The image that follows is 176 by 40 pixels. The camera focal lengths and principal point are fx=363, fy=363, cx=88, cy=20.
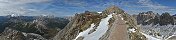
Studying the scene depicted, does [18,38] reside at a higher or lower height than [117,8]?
lower

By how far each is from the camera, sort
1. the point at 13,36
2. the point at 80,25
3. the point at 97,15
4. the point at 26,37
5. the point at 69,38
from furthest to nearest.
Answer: the point at 13,36
the point at 26,37
the point at 97,15
the point at 80,25
the point at 69,38

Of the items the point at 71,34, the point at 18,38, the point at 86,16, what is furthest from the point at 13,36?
the point at 71,34

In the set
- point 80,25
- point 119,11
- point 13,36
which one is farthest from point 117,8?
point 13,36

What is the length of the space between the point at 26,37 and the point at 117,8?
217 ft

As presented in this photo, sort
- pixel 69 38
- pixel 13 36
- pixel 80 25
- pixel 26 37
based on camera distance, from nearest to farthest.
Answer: pixel 69 38 → pixel 80 25 → pixel 26 37 → pixel 13 36

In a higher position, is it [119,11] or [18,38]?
[119,11]

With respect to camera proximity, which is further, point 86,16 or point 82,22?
point 86,16

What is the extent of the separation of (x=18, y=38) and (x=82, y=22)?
75506mm

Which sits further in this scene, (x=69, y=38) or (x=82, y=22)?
(x=82, y=22)

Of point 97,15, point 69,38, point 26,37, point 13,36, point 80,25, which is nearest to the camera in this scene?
point 69,38

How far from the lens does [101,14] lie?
8131cm

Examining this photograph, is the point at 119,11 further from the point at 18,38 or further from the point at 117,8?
the point at 18,38

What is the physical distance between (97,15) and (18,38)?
72613 millimetres

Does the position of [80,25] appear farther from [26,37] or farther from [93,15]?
[26,37]
